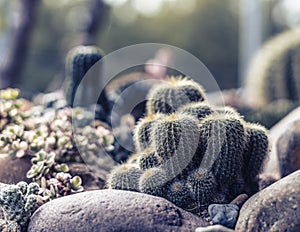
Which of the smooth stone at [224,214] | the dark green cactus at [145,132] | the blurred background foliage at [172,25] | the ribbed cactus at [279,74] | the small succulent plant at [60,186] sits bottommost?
the blurred background foliage at [172,25]

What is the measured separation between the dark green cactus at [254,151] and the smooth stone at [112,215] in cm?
57

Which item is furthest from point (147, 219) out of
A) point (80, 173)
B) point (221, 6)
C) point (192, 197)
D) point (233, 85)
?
point (221, 6)

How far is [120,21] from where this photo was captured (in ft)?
71.4

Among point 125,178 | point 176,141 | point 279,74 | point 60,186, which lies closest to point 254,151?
point 176,141

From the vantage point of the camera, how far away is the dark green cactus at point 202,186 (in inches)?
112

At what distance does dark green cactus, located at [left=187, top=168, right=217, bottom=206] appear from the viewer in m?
2.85

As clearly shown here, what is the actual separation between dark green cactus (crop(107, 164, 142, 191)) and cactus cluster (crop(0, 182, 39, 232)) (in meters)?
0.45

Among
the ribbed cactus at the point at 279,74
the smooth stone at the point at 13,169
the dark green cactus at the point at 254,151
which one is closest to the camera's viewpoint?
the dark green cactus at the point at 254,151

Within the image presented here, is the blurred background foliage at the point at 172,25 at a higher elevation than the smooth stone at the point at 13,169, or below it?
below

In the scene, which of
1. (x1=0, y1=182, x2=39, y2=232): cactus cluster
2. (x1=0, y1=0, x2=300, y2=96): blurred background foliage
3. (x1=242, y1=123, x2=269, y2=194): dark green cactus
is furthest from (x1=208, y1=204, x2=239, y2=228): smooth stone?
(x1=0, y1=0, x2=300, y2=96): blurred background foliage

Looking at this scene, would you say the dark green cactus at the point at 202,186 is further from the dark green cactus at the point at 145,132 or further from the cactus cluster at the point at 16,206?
the cactus cluster at the point at 16,206

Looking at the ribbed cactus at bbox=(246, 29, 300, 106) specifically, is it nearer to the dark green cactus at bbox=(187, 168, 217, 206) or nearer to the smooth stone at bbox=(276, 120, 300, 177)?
the smooth stone at bbox=(276, 120, 300, 177)

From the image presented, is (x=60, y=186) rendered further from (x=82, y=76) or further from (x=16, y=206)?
(x=82, y=76)

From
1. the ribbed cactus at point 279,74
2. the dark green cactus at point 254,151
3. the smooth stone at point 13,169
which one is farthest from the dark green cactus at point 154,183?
the ribbed cactus at point 279,74
